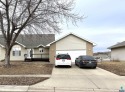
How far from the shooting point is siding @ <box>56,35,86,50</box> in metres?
36.1

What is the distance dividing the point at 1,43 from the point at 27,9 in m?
18.7

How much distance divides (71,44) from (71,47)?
0.46m

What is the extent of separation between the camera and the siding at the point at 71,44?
3609 cm

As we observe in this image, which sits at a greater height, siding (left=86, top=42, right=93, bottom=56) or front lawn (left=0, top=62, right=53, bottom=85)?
siding (left=86, top=42, right=93, bottom=56)

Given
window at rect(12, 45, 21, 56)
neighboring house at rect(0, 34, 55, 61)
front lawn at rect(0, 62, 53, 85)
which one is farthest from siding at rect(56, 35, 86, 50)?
window at rect(12, 45, 21, 56)

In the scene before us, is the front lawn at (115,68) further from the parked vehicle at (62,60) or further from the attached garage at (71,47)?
the attached garage at (71,47)

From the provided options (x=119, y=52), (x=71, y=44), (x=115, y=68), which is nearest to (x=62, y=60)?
(x=115, y=68)

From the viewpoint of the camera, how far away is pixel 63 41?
3622cm

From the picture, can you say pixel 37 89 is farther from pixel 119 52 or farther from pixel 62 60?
pixel 119 52

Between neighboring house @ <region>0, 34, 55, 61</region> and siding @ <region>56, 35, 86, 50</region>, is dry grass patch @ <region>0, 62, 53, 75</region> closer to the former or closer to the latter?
siding @ <region>56, 35, 86, 50</region>

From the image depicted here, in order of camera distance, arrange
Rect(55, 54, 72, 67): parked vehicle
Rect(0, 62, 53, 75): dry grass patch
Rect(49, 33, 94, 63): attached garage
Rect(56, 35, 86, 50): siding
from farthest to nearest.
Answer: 1. Rect(56, 35, 86, 50): siding
2. Rect(49, 33, 94, 63): attached garage
3. Rect(55, 54, 72, 67): parked vehicle
4. Rect(0, 62, 53, 75): dry grass patch

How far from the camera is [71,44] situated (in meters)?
36.2

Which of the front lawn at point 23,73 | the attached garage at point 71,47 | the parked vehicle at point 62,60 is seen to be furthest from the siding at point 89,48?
the front lawn at point 23,73

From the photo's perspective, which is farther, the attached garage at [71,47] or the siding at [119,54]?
the siding at [119,54]
